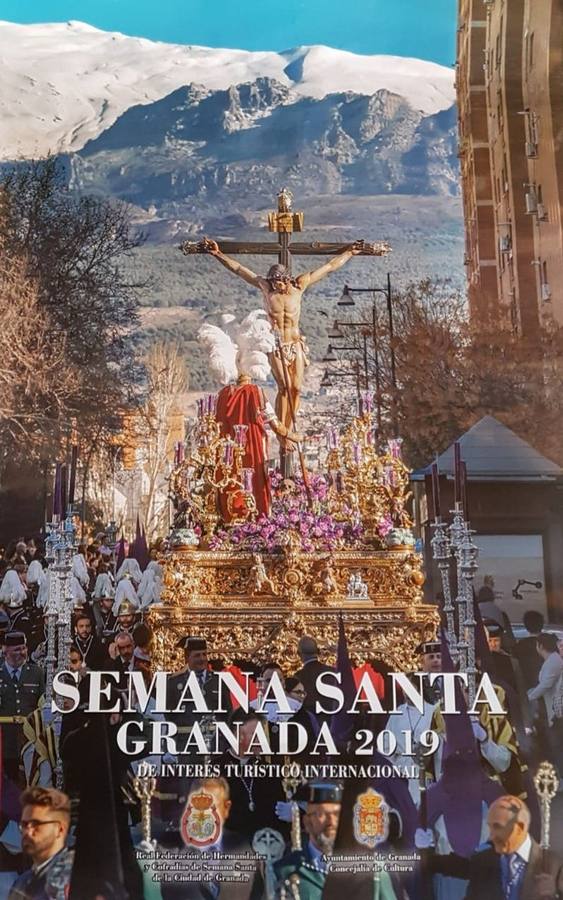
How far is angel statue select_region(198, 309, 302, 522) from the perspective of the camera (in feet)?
22.2

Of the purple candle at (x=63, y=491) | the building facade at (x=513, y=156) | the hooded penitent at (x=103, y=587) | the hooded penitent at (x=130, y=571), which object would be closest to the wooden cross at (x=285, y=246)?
the building facade at (x=513, y=156)

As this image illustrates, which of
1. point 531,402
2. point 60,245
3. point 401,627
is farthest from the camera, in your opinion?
point 60,245

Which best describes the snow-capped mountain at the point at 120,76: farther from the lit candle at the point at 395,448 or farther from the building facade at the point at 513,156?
the lit candle at the point at 395,448

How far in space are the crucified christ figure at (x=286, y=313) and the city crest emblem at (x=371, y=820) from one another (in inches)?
111

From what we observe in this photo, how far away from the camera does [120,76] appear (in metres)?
7.45

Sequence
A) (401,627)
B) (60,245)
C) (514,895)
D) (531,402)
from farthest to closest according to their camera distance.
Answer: (60,245), (531,402), (401,627), (514,895)

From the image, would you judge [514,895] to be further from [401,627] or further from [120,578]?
[120,578]

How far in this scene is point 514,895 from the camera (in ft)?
17.5

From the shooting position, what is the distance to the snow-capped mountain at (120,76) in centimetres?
716

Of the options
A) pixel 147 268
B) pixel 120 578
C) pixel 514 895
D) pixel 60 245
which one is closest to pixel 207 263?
pixel 147 268

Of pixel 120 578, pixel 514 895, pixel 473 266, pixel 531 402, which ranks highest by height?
pixel 473 266

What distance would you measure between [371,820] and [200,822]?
43.4 inches

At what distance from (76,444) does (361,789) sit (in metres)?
3.34

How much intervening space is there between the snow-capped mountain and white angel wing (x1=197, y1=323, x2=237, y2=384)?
1.91 m
